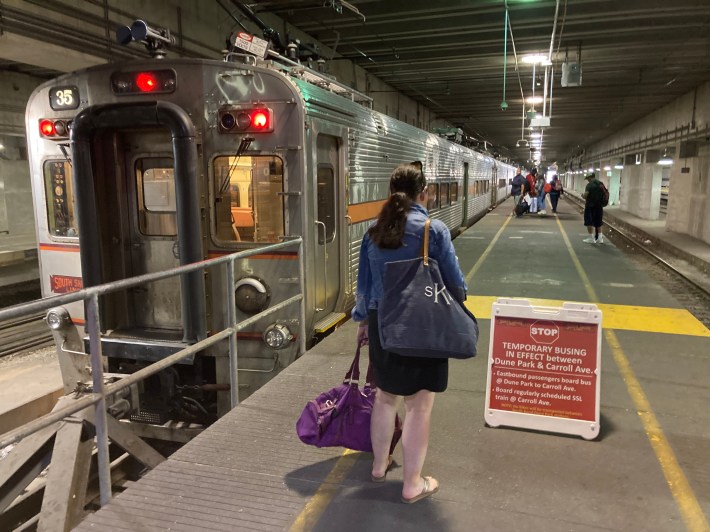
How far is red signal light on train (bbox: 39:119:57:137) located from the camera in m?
5.11

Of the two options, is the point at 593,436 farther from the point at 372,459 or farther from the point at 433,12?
the point at 433,12

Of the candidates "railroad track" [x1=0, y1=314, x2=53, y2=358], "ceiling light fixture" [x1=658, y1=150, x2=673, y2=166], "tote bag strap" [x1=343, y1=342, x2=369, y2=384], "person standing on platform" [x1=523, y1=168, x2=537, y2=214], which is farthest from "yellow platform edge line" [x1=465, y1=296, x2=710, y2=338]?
"ceiling light fixture" [x1=658, y1=150, x2=673, y2=166]

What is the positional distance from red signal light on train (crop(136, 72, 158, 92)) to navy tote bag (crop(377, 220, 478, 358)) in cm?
320

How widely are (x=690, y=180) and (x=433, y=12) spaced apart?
11.1 metres

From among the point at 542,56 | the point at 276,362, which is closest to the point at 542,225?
the point at 542,56

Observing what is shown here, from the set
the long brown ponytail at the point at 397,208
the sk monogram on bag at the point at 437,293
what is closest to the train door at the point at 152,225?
the long brown ponytail at the point at 397,208

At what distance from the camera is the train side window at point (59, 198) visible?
5281mm

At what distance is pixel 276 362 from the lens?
5137mm

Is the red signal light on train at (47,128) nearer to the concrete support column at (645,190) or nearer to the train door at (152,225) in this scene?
the train door at (152,225)

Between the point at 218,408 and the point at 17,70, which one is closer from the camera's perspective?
the point at 218,408

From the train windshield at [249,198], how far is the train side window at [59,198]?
154 centimetres

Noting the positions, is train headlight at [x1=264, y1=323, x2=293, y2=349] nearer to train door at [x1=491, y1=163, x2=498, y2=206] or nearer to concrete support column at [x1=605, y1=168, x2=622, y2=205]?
train door at [x1=491, y1=163, x2=498, y2=206]

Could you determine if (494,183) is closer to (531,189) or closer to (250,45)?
(531,189)

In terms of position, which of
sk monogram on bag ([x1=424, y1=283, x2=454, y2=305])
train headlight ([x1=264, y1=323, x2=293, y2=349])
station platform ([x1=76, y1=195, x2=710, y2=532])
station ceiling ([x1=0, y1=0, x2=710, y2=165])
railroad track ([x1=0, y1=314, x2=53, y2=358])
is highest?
station ceiling ([x1=0, y1=0, x2=710, y2=165])
